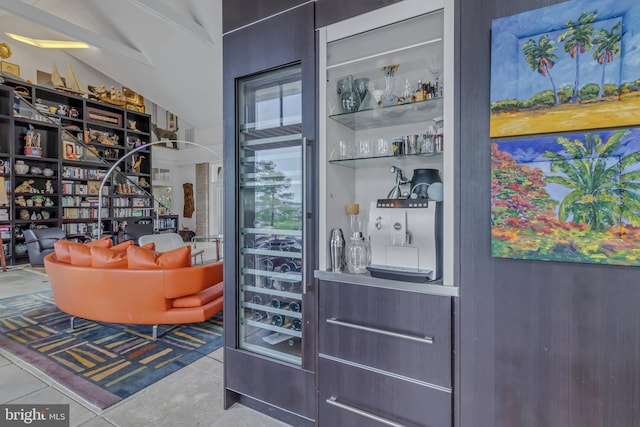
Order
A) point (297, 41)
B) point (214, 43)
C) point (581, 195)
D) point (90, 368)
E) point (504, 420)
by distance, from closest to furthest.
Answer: point (581, 195) < point (504, 420) < point (297, 41) < point (90, 368) < point (214, 43)

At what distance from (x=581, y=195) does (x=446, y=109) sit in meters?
0.56

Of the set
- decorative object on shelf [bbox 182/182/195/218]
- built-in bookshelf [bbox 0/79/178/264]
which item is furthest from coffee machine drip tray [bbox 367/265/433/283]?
decorative object on shelf [bbox 182/182/195/218]

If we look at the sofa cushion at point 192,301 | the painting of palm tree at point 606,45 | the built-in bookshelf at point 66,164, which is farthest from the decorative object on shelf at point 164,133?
the painting of palm tree at point 606,45

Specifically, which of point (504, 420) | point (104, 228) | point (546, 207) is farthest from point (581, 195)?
point (104, 228)

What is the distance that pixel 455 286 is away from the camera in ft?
4.10

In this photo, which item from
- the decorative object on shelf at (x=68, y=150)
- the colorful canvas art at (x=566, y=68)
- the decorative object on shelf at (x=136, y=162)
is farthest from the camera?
the decorative object on shelf at (x=136, y=162)

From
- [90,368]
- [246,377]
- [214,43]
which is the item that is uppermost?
[214,43]

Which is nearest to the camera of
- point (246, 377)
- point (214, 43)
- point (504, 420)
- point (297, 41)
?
point (504, 420)

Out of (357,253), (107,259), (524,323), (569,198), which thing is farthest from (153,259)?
(569,198)

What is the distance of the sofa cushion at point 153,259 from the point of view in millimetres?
2744

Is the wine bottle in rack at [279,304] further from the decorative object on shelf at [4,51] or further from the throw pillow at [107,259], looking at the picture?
the decorative object on shelf at [4,51]

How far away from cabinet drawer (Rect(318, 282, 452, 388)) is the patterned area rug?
158 centimetres

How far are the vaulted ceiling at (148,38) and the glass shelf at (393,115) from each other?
523cm

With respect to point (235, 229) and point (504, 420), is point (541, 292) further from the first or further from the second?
point (235, 229)
